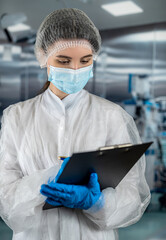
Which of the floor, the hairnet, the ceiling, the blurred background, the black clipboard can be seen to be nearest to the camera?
the black clipboard

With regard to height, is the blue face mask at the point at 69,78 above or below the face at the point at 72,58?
below

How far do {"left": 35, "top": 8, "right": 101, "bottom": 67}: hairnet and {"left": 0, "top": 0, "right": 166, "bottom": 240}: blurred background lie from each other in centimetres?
321

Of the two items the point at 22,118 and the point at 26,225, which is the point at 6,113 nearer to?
the point at 22,118

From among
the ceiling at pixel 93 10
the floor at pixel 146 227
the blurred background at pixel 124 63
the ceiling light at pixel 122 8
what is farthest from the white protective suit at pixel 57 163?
the ceiling light at pixel 122 8

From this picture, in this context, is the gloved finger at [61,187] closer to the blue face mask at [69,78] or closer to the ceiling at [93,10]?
the blue face mask at [69,78]

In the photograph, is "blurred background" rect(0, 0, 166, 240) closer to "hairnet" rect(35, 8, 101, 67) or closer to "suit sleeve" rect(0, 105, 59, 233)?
"hairnet" rect(35, 8, 101, 67)

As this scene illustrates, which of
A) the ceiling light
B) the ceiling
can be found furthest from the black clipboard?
the ceiling light

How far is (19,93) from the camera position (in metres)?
5.29

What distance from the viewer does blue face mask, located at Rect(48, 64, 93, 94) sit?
1381 mm

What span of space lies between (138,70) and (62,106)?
151 inches

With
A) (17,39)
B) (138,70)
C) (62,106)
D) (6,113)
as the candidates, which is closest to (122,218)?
(62,106)

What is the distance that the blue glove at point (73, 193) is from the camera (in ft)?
3.90

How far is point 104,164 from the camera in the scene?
1.20 meters

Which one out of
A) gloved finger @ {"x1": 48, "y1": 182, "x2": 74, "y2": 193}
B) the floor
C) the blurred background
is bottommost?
the floor
